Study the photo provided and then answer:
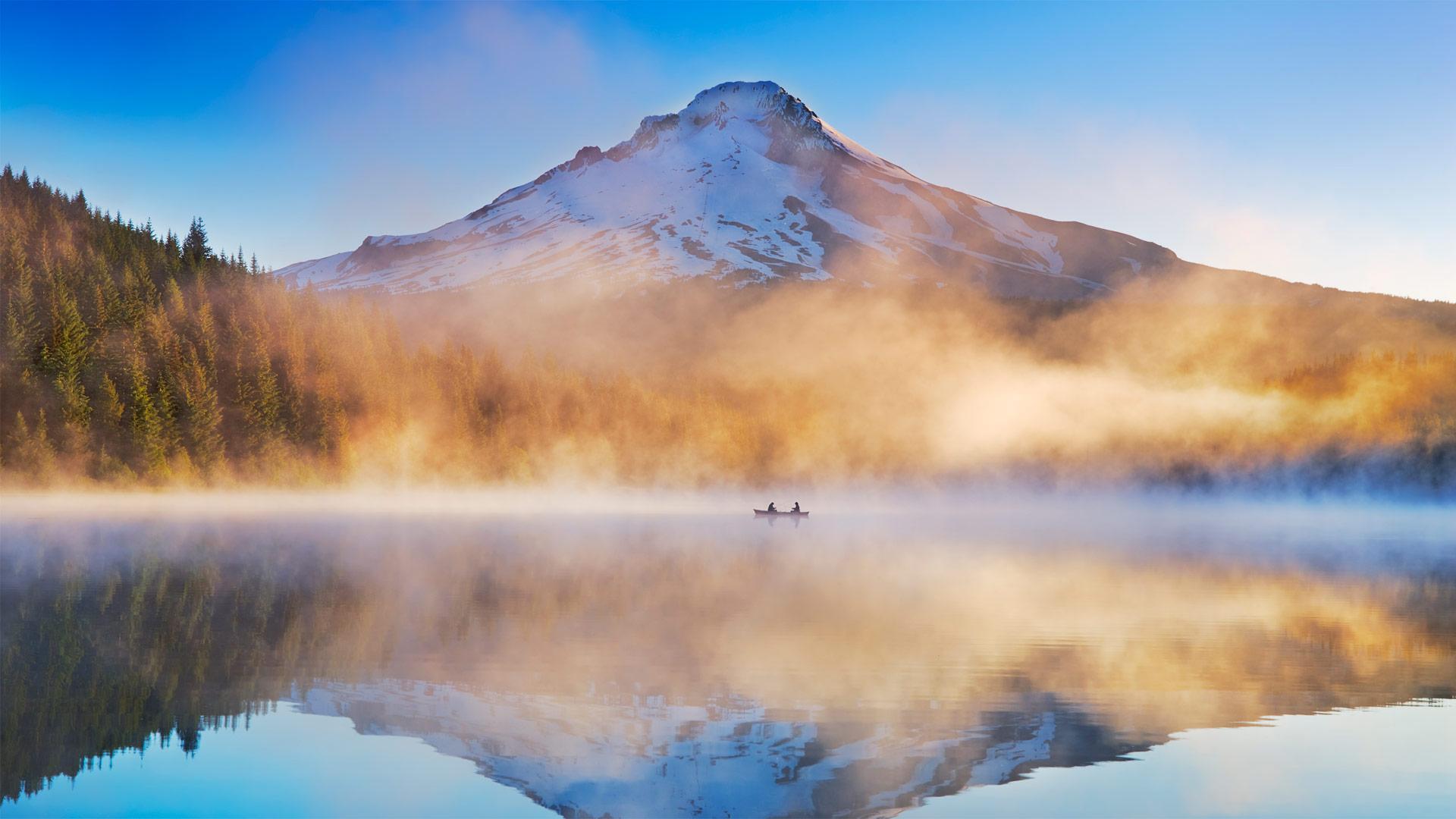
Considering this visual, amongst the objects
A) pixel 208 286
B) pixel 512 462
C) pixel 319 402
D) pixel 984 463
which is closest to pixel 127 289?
pixel 208 286

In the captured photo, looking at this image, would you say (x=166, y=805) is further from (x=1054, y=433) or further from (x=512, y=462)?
(x=1054, y=433)

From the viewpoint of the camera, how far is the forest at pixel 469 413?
87.5 meters

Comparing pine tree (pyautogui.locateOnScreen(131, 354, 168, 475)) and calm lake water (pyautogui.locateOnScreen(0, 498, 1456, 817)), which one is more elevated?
pine tree (pyautogui.locateOnScreen(131, 354, 168, 475))

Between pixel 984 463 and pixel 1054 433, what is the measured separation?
16692 millimetres

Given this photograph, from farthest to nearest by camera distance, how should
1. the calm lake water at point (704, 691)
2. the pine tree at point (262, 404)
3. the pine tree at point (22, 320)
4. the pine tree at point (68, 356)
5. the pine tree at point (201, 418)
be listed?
the pine tree at point (262, 404) < the pine tree at point (201, 418) < the pine tree at point (22, 320) < the pine tree at point (68, 356) < the calm lake water at point (704, 691)

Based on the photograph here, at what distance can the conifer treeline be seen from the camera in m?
86.1

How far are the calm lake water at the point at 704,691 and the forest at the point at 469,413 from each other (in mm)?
55031

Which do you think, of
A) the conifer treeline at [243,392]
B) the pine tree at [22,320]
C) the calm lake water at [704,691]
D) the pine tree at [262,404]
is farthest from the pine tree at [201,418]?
the calm lake water at [704,691]

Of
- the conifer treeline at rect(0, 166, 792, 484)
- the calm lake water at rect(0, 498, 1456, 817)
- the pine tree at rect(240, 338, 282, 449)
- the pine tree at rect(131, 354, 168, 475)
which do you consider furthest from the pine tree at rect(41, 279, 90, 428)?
the calm lake water at rect(0, 498, 1456, 817)

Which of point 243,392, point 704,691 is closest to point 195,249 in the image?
point 243,392

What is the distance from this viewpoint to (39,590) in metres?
27.5

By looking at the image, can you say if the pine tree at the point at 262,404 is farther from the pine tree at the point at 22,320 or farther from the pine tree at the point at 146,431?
the pine tree at the point at 22,320

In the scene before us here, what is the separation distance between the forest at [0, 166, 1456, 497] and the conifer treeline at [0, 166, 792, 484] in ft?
0.70

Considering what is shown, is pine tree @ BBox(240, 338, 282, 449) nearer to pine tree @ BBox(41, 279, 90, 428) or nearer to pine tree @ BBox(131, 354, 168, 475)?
pine tree @ BBox(131, 354, 168, 475)
